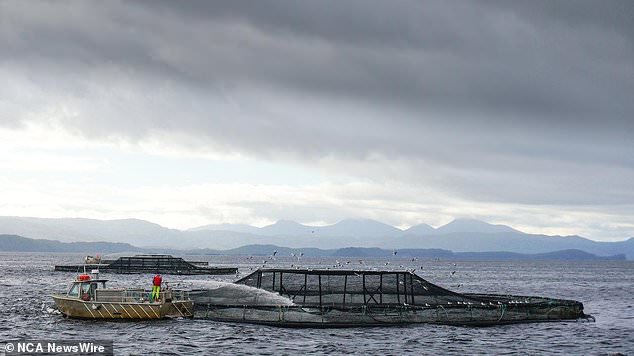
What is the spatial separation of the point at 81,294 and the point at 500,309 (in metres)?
39.0

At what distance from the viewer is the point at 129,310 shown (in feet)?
222

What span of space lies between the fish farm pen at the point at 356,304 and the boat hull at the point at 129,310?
1.55 meters

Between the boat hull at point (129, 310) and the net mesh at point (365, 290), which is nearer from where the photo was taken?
the boat hull at point (129, 310)

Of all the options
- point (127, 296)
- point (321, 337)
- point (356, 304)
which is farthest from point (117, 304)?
point (356, 304)

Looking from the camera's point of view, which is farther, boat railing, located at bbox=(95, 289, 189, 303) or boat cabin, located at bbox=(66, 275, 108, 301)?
boat cabin, located at bbox=(66, 275, 108, 301)

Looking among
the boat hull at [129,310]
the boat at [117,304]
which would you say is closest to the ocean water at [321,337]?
the boat hull at [129,310]

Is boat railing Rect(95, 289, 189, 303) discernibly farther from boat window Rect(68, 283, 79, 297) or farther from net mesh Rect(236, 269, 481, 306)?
net mesh Rect(236, 269, 481, 306)

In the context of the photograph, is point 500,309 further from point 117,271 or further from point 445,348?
point 117,271

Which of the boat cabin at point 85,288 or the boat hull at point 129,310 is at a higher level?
the boat cabin at point 85,288

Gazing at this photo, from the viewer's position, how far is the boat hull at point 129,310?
67.6 m

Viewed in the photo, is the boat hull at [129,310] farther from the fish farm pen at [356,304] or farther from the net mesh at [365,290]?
the net mesh at [365,290]

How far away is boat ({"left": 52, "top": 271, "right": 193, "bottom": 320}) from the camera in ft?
222

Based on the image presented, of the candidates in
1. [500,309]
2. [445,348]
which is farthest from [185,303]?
[500,309]

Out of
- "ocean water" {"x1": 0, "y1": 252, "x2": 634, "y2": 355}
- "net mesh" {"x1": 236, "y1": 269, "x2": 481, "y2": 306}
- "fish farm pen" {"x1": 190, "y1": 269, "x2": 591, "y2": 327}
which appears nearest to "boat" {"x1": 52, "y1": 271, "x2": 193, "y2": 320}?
"ocean water" {"x1": 0, "y1": 252, "x2": 634, "y2": 355}
